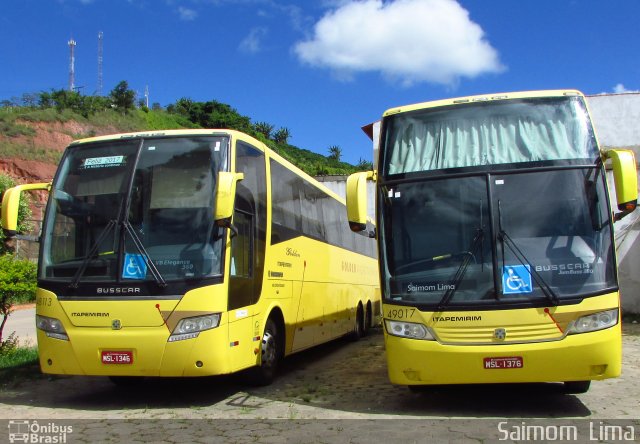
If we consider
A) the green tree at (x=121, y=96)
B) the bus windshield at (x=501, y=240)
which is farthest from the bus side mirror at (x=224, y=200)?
the green tree at (x=121, y=96)

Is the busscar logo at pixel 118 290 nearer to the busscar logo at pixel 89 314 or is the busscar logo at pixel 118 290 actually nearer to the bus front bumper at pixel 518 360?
the busscar logo at pixel 89 314

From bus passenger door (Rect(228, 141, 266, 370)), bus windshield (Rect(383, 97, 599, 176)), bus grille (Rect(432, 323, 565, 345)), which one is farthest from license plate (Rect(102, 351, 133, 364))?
bus windshield (Rect(383, 97, 599, 176))

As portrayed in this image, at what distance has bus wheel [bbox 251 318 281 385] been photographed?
8164mm

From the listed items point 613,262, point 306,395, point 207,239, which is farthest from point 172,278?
point 613,262

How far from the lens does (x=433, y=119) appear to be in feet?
23.8

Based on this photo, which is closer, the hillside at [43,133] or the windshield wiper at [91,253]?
the windshield wiper at [91,253]

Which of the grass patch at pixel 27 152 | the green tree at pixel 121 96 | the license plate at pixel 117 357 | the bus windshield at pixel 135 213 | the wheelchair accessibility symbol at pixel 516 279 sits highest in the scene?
the green tree at pixel 121 96

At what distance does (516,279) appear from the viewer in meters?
6.28

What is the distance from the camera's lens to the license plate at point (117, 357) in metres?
6.76

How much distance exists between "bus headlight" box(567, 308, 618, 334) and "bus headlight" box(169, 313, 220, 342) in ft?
12.8

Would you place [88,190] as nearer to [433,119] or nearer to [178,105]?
[433,119]

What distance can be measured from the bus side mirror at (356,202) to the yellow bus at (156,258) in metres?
1.36

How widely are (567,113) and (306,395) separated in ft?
15.6

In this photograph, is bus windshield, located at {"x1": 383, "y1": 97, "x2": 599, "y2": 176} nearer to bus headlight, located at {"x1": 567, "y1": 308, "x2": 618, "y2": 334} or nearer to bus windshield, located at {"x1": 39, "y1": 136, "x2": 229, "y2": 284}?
bus headlight, located at {"x1": 567, "y1": 308, "x2": 618, "y2": 334}
